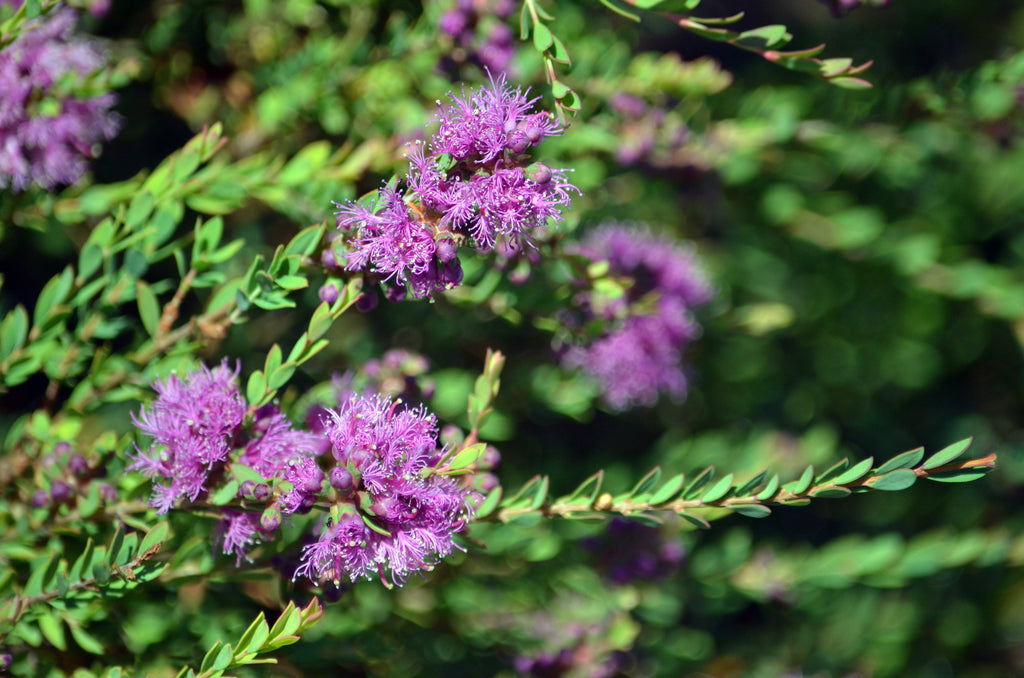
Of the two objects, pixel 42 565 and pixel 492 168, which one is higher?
pixel 492 168

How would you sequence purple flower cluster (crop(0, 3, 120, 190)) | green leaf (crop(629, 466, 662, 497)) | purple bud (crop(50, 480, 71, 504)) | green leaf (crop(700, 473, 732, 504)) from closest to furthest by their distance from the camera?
green leaf (crop(700, 473, 732, 504))
green leaf (crop(629, 466, 662, 497))
purple bud (crop(50, 480, 71, 504))
purple flower cluster (crop(0, 3, 120, 190))

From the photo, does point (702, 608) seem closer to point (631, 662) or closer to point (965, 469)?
point (631, 662)

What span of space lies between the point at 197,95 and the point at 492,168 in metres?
1.37

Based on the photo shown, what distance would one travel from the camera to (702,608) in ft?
7.22

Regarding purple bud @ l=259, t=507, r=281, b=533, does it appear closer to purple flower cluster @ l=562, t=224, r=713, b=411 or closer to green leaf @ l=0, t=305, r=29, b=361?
green leaf @ l=0, t=305, r=29, b=361

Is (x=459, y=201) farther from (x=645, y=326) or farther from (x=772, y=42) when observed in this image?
(x=645, y=326)

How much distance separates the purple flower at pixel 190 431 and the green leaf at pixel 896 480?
102 cm

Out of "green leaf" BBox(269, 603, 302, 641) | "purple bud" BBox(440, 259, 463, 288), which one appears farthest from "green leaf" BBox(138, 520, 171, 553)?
"purple bud" BBox(440, 259, 463, 288)

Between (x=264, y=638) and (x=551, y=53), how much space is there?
3.52 feet

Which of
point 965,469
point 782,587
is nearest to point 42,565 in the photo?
point 965,469

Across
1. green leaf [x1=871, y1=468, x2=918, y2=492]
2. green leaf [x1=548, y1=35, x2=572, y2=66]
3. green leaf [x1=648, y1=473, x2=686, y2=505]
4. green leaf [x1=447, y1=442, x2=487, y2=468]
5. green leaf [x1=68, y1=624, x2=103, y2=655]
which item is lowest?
green leaf [x1=68, y1=624, x2=103, y2=655]

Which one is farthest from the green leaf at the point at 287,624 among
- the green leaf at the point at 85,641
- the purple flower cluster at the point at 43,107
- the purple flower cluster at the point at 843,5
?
the purple flower cluster at the point at 843,5

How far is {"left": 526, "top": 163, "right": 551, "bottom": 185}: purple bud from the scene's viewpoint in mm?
1175

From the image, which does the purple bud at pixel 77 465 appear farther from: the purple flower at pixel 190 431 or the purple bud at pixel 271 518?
the purple bud at pixel 271 518
